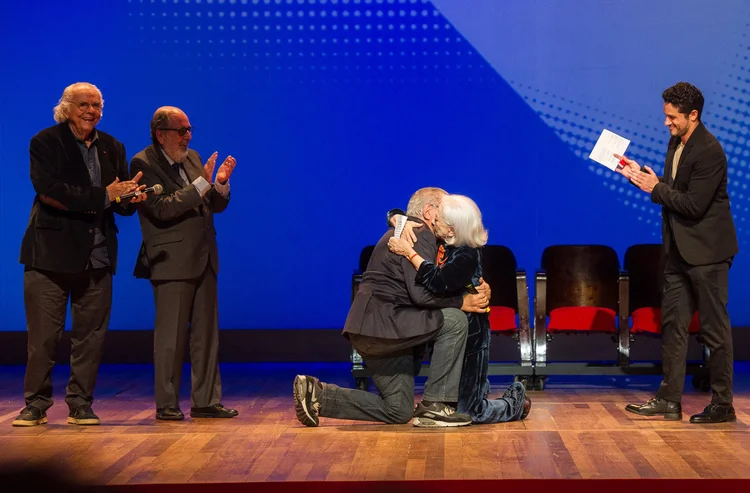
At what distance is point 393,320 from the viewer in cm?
423

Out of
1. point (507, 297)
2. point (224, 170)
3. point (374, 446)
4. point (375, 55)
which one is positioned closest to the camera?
point (374, 446)

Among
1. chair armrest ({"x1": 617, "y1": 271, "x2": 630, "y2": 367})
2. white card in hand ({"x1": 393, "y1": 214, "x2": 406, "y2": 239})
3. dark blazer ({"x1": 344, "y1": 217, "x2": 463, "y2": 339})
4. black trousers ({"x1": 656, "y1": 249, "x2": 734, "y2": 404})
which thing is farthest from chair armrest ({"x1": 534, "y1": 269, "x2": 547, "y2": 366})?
white card in hand ({"x1": 393, "y1": 214, "x2": 406, "y2": 239})

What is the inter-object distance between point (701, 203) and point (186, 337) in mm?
2438

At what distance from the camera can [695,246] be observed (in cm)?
439

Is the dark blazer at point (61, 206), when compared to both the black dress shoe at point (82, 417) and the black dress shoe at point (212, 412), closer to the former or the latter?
the black dress shoe at point (82, 417)

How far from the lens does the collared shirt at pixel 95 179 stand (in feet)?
14.5

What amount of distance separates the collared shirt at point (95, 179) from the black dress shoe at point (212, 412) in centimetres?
82

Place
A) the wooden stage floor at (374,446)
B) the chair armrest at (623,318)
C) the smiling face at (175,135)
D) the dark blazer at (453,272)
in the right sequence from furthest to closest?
1. the chair armrest at (623,318)
2. the smiling face at (175,135)
3. the dark blazer at (453,272)
4. the wooden stage floor at (374,446)

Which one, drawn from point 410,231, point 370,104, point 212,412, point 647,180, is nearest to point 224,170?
point 410,231

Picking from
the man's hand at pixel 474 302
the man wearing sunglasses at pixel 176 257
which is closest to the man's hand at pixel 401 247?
the man's hand at pixel 474 302

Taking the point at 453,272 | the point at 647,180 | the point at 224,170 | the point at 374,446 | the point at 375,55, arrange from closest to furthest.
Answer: the point at 374,446, the point at 453,272, the point at 647,180, the point at 224,170, the point at 375,55

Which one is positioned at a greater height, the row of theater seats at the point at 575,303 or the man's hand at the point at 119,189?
the man's hand at the point at 119,189

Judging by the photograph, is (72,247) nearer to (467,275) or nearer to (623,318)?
(467,275)

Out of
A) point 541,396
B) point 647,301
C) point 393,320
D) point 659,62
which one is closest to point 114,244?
point 393,320
